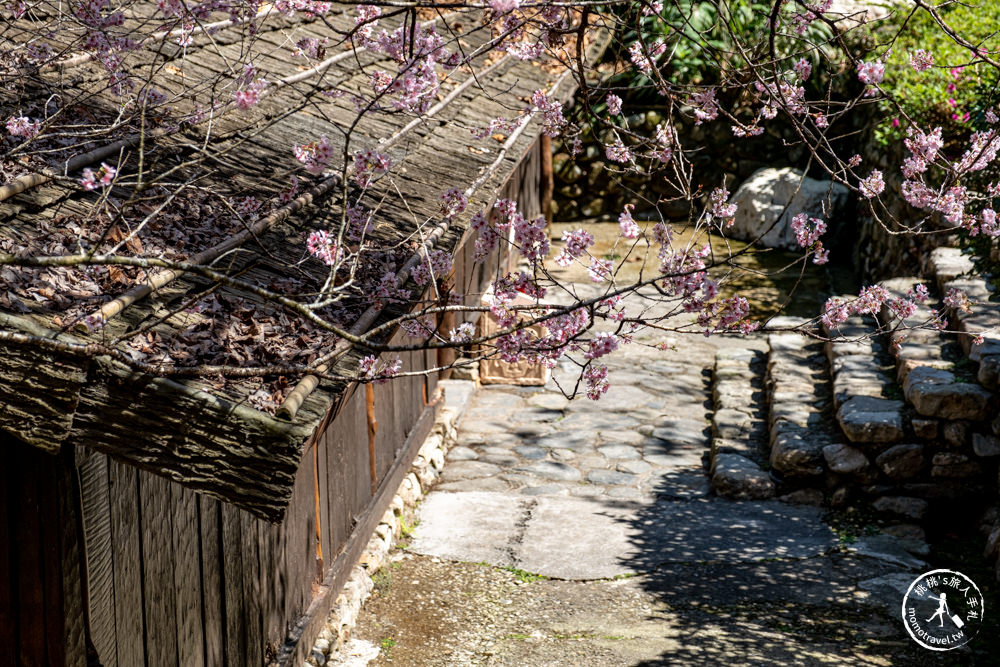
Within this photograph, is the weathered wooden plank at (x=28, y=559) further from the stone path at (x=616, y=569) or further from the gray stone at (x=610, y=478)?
the gray stone at (x=610, y=478)

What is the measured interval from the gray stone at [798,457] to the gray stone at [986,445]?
3.65 ft

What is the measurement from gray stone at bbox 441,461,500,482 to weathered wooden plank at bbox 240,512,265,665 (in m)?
3.66

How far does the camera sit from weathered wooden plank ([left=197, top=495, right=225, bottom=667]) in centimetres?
416

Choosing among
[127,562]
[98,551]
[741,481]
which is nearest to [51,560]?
[98,551]

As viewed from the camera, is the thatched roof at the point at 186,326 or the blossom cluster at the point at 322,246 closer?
the thatched roof at the point at 186,326

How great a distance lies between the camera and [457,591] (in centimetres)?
654

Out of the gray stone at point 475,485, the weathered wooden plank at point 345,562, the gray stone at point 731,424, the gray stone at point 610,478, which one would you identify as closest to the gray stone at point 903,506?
the gray stone at point 731,424

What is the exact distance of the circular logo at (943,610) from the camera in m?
5.86

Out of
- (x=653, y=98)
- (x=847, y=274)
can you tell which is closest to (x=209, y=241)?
(x=847, y=274)

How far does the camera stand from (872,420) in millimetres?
7711

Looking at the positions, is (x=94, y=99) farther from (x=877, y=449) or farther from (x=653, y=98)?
(x=653, y=98)

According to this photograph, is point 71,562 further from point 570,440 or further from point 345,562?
point 570,440

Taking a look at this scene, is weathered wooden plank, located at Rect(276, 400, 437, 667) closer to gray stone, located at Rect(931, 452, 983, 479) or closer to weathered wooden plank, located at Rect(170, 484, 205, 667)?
weathered wooden plank, located at Rect(170, 484, 205, 667)

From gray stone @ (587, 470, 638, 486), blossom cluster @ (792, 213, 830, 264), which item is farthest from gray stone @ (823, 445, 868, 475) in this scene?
blossom cluster @ (792, 213, 830, 264)
